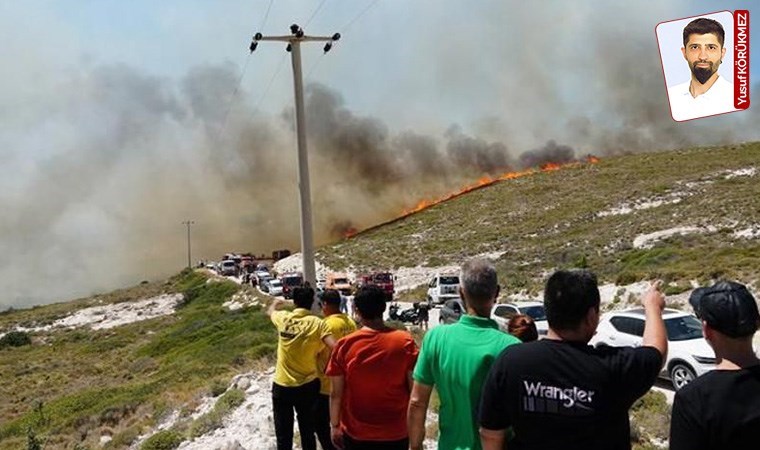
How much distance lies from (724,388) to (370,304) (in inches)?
99.2

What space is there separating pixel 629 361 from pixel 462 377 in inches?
38.8

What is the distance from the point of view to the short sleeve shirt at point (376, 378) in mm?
4547

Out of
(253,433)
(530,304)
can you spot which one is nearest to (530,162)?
(530,304)

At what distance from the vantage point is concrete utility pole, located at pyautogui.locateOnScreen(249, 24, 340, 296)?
44.0 ft

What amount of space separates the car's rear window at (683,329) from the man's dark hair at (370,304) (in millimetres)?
9321

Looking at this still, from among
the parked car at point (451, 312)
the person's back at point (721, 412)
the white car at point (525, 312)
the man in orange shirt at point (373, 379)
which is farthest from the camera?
the parked car at point (451, 312)

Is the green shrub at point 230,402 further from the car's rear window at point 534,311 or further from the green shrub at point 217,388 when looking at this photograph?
the car's rear window at point 534,311

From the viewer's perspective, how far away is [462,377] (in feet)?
11.8

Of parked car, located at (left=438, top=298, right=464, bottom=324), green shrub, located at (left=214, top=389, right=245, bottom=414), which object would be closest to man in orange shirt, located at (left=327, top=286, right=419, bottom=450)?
green shrub, located at (left=214, top=389, right=245, bottom=414)

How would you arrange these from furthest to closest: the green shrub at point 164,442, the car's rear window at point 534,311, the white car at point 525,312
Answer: the car's rear window at point 534,311 → the white car at point 525,312 → the green shrub at point 164,442

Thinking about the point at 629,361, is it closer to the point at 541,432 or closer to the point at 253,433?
the point at 541,432

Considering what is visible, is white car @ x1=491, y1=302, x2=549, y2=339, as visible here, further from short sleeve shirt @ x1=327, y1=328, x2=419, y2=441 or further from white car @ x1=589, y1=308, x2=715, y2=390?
short sleeve shirt @ x1=327, y1=328, x2=419, y2=441

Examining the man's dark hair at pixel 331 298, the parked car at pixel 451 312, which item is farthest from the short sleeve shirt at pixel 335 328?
the parked car at pixel 451 312

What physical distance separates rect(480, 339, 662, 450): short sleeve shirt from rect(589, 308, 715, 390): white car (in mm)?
8215
